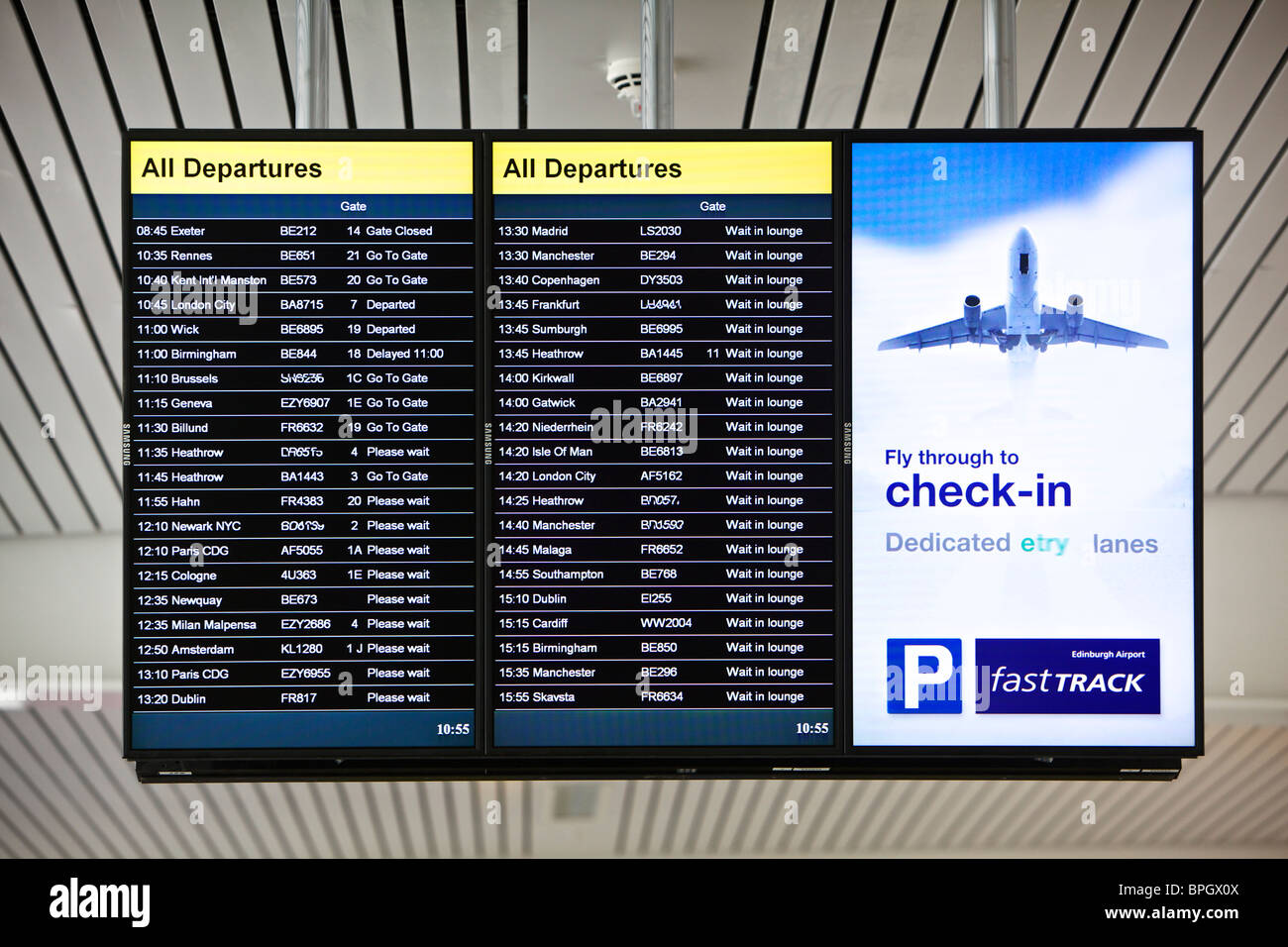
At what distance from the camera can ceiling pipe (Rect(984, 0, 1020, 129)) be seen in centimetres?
331

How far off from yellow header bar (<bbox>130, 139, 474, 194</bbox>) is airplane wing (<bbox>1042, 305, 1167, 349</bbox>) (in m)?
1.61

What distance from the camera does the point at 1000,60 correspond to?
132 inches

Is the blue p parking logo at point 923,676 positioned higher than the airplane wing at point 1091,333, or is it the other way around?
the airplane wing at point 1091,333

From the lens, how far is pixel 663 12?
330cm

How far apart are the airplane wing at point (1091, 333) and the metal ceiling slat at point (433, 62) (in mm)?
2419

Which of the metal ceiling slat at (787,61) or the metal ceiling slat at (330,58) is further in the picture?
the metal ceiling slat at (787,61)

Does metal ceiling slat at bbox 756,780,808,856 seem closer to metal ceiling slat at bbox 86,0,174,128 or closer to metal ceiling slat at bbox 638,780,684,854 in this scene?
metal ceiling slat at bbox 638,780,684,854

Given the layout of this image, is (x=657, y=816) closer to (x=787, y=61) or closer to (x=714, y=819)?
(x=714, y=819)

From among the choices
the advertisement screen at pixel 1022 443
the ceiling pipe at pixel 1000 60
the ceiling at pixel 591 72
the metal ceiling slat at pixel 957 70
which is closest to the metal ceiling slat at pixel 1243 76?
the ceiling at pixel 591 72

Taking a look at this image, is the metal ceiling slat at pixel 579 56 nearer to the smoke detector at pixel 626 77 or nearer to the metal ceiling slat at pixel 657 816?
the smoke detector at pixel 626 77

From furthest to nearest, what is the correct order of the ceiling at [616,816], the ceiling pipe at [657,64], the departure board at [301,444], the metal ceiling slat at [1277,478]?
the metal ceiling slat at [1277,478], the ceiling at [616,816], the ceiling pipe at [657,64], the departure board at [301,444]

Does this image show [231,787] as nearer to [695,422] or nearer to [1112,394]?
[695,422]

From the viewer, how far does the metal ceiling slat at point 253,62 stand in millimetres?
4594
